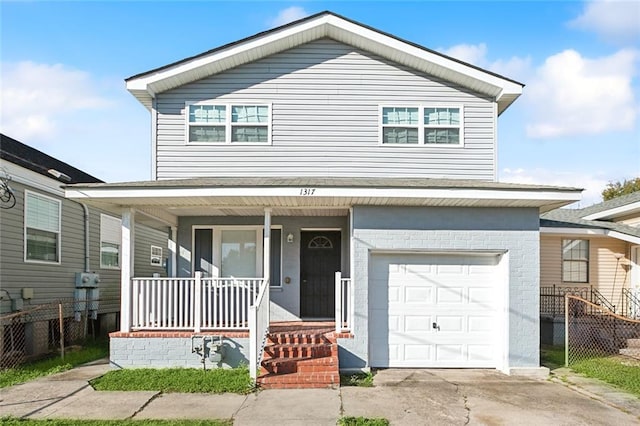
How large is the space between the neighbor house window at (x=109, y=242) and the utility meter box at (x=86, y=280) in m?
1.50

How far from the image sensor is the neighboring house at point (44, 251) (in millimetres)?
10641

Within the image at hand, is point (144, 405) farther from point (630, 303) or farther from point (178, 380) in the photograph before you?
point (630, 303)

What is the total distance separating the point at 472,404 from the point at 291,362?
2.97 metres

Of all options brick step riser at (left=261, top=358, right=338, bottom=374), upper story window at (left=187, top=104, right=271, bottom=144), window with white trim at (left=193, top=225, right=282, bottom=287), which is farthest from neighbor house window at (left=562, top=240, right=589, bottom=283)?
upper story window at (left=187, top=104, right=271, bottom=144)

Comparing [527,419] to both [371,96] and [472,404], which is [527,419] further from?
[371,96]

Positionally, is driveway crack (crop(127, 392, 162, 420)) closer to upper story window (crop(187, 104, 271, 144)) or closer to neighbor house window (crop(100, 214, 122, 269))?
upper story window (crop(187, 104, 271, 144))

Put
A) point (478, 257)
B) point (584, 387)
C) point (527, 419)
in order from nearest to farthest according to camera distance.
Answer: point (527, 419) → point (584, 387) → point (478, 257)

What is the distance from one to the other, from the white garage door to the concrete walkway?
0.90m

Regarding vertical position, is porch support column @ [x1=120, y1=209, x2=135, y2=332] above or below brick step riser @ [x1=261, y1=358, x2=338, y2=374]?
above

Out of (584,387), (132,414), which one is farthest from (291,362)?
(584,387)

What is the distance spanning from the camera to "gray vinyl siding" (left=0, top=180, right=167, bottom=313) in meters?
10.6

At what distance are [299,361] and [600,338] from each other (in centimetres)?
750

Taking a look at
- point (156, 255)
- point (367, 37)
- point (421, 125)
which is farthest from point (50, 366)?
point (156, 255)

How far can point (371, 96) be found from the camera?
11180mm
